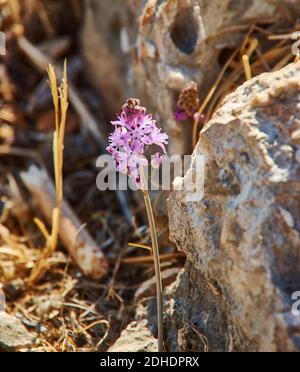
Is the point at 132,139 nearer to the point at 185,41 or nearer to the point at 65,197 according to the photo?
the point at 185,41

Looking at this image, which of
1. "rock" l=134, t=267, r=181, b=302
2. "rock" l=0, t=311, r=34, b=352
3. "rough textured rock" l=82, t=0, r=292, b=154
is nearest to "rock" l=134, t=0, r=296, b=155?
"rough textured rock" l=82, t=0, r=292, b=154

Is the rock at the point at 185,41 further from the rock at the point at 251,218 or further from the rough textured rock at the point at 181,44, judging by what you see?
the rock at the point at 251,218

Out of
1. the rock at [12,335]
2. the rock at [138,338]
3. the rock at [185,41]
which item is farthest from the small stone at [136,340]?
the rock at [185,41]

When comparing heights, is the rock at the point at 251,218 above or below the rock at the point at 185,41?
below

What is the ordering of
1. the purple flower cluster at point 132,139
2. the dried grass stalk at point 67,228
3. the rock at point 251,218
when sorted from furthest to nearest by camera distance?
the dried grass stalk at point 67,228 → the purple flower cluster at point 132,139 → the rock at point 251,218

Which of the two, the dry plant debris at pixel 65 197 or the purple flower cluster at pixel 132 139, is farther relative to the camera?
the dry plant debris at pixel 65 197

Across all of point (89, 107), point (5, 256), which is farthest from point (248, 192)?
point (89, 107)

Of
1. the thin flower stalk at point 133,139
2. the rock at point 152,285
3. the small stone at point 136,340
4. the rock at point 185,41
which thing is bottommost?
the small stone at point 136,340
